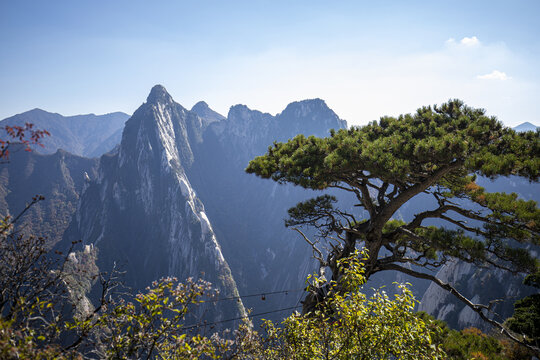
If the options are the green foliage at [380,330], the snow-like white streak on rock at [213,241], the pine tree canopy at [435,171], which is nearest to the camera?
the green foliage at [380,330]

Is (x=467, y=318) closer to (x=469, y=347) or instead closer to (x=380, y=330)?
(x=469, y=347)

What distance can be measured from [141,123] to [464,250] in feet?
708

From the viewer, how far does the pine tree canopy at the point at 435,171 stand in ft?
23.4

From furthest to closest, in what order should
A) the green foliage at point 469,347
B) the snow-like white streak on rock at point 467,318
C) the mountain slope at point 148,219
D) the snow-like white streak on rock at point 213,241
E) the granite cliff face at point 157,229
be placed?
the granite cliff face at point 157,229 → the mountain slope at point 148,219 → the snow-like white streak on rock at point 213,241 → the snow-like white streak on rock at point 467,318 → the green foliage at point 469,347

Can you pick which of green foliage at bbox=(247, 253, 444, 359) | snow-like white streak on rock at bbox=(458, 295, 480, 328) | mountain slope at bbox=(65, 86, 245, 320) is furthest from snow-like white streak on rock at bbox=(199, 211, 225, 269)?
green foliage at bbox=(247, 253, 444, 359)

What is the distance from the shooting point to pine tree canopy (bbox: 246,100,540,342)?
713cm

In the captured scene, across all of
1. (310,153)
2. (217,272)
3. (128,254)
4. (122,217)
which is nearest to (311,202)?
(310,153)

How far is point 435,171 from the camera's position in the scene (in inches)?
333

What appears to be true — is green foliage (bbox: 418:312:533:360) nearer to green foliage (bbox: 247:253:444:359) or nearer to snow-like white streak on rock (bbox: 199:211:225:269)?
green foliage (bbox: 247:253:444:359)

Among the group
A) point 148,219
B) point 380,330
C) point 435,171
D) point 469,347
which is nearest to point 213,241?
point 148,219

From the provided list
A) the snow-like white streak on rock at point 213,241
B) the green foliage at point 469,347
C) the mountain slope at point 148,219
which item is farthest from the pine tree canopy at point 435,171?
the snow-like white streak on rock at point 213,241

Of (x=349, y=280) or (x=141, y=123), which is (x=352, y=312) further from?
(x=141, y=123)

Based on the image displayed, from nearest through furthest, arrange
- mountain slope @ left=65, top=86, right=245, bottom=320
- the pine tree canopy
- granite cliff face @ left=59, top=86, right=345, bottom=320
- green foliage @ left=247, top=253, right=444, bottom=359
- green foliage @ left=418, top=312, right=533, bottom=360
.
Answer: green foliage @ left=247, top=253, right=444, bottom=359
the pine tree canopy
green foliage @ left=418, top=312, right=533, bottom=360
mountain slope @ left=65, top=86, right=245, bottom=320
granite cliff face @ left=59, top=86, right=345, bottom=320

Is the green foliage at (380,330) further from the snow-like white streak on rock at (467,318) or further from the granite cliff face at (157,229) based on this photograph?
the granite cliff face at (157,229)
